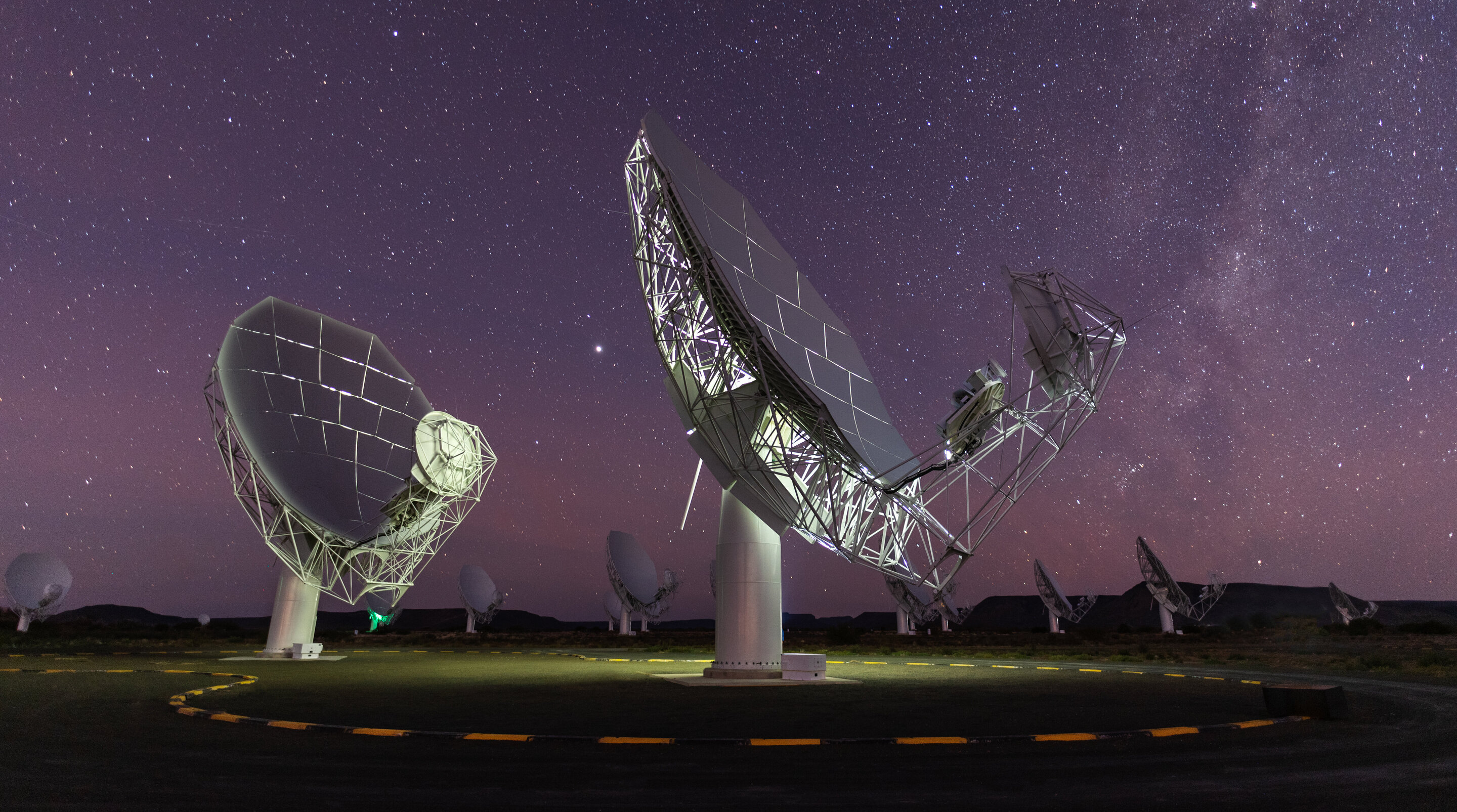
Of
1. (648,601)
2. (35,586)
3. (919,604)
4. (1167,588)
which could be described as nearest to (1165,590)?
(1167,588)

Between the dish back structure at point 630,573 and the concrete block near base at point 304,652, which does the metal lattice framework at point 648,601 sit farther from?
the concrete block near base at point 304,652

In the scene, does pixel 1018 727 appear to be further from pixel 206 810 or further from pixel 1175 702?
pixel 206 810

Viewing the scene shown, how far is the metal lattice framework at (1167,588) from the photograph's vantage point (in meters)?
62.5

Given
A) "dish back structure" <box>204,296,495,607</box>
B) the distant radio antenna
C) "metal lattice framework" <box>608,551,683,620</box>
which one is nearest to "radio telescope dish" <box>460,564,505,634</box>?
"metal lattice framework" <box>608,551,683,620</box>

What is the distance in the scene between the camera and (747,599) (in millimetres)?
19266

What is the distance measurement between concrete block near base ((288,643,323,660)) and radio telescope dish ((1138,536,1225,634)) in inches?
2205

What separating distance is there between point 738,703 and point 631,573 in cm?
5027

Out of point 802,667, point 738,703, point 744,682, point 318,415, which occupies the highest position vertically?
point 318,415

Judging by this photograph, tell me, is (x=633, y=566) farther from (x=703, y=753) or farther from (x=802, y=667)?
(x=703, y=753)

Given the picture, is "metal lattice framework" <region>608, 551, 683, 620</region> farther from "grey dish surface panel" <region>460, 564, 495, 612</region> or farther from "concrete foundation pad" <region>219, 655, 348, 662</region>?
"concrete foundation pad" <region>219, 655, 348, 662</region>

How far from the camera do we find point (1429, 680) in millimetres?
20094

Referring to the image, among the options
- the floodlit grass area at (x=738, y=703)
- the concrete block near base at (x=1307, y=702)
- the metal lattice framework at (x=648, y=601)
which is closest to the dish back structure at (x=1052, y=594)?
the metal lattice framework at (x=648, y=601)

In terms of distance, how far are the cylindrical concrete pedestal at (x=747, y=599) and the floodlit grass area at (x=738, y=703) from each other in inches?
66.7

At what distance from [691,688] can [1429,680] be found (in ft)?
60.5
